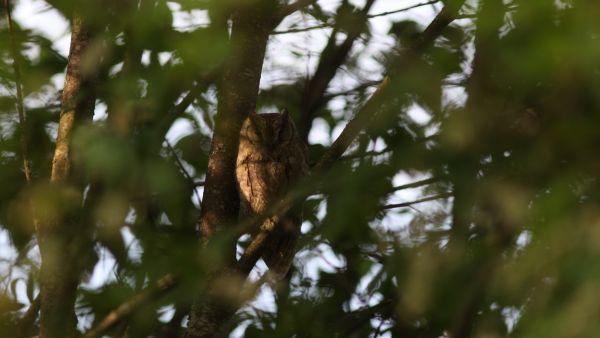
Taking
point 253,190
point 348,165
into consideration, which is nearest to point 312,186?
point 348,165

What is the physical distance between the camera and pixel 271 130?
4070 mm

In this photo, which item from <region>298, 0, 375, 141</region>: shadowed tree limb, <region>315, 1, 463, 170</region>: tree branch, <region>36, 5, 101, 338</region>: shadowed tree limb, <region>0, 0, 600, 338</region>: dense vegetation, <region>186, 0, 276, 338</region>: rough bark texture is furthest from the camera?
<region>298, 0, 375, 141</region>: shadowed tree limb

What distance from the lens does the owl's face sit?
3.93m

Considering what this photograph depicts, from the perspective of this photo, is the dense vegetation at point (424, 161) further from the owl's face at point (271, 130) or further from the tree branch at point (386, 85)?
the owl's face at point (271, 130)

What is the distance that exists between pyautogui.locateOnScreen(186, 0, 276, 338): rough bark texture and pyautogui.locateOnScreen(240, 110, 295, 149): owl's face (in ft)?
2.15

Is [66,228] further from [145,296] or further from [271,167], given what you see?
[271,167]

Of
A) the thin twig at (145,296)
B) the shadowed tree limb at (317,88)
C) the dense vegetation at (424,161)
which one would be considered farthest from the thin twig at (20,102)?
the shadowed tree limb at (317,88)

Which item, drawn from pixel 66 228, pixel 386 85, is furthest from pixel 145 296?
pixel 66 228

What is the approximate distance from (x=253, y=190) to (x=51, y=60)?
60.5 inches

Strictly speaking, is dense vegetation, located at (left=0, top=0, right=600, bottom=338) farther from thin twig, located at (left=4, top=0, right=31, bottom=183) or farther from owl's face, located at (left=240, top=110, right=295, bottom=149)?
owl's face, located at (left=240, top=110, right=295, bottom=149)

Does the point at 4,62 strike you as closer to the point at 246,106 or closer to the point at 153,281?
the point at 153,281

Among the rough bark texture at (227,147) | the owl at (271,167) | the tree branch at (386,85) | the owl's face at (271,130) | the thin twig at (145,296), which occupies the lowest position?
the owl at (271,167)

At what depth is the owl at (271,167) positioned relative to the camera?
13.0ft

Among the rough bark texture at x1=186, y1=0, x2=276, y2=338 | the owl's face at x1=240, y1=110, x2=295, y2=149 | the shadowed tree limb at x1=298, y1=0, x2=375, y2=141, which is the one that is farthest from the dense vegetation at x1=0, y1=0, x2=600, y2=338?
the owl's face at x1=240, y1=110, x2=295, y2=149
